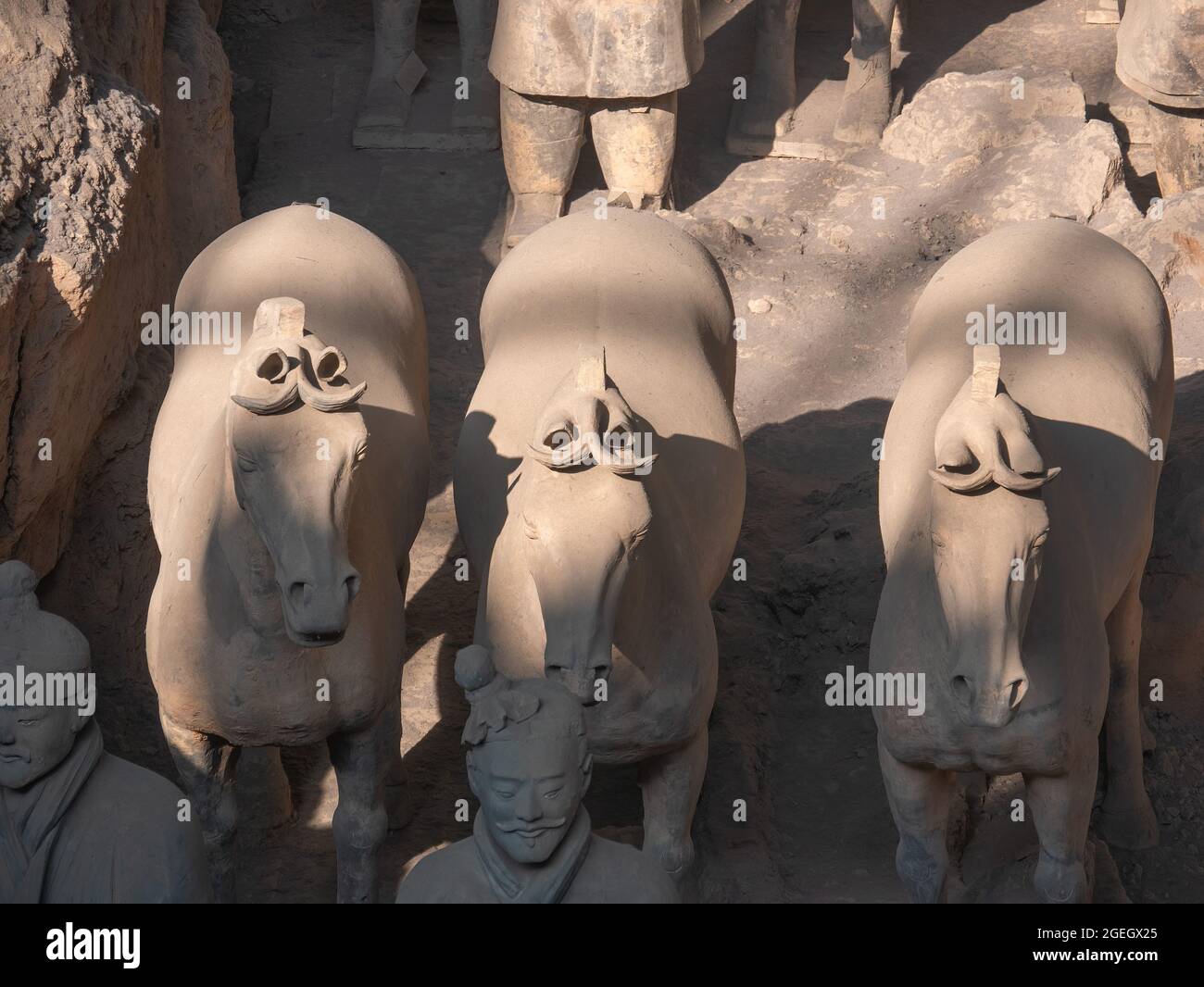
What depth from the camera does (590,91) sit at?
9.31m

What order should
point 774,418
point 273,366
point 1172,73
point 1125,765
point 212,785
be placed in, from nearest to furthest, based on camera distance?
1. point 273,366
2. point 212,785
3. point 1125,765
4. point 774,418
5. point 1172,73

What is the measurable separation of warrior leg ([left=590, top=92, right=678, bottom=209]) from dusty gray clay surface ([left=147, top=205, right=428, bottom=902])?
3.12 m

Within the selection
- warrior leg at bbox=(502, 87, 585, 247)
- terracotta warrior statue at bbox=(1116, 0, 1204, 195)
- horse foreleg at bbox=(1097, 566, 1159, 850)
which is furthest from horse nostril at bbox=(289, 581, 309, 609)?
terracotta warrior statue at bbox=(1116, 0, 1204, 195)

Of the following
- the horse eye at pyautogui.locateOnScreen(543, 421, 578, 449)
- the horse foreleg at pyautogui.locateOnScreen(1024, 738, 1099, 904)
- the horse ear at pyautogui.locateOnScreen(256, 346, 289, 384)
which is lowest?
the horse foreleg at pyautogui.locateOnScreen(1024, 738, 1099, 904)

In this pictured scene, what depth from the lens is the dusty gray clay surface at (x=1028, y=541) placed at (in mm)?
4715

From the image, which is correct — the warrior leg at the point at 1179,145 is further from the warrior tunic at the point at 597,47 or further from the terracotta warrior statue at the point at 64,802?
the terracotta warrior statue at the point at 64,802

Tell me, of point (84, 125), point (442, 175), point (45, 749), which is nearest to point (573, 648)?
point (45, 749)

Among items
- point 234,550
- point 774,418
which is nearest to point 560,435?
point 234,550

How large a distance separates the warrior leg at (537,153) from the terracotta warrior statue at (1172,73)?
2.61 m

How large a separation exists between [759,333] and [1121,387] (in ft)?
11.1

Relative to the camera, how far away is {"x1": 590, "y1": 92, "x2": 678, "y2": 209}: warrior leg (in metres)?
9.46

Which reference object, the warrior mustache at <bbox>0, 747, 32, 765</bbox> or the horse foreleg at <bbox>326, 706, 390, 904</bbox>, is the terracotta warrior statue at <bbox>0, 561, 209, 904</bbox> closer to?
the warrior mustache at <bbox>0, 747, 32, 765</bbox>

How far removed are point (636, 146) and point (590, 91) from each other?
38 cm

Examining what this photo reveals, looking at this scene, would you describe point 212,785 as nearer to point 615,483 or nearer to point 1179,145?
point 615,483
